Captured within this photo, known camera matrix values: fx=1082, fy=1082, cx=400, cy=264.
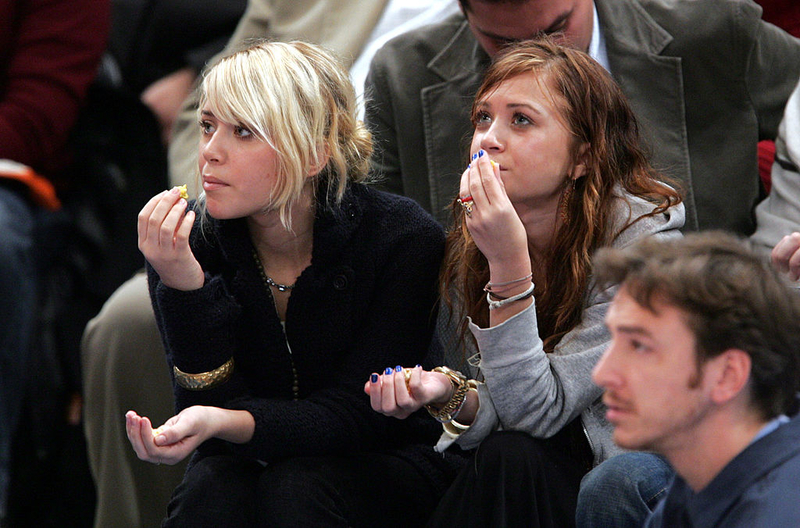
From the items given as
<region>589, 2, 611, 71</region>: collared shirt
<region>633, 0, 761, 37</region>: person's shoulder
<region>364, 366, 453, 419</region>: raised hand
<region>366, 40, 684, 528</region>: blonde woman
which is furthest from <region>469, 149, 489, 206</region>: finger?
<region>633, 0, 761, 37</region>: person's shoulder

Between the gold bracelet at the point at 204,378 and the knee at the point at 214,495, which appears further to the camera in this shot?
the gold bracelet at the point at 204,378

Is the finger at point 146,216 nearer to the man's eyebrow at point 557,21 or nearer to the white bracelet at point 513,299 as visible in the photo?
the white bracelet at point 513,299

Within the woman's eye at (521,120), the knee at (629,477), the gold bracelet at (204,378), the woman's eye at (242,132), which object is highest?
the woman's eye at (521,120)

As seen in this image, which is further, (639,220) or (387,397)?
(639,220)

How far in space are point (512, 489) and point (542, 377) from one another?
7.2 inches

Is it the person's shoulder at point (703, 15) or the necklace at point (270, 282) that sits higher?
the person's shoulder at point (703, 15)

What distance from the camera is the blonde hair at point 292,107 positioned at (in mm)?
1798

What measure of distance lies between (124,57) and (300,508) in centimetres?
169

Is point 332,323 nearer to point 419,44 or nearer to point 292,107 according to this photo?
point 292,107

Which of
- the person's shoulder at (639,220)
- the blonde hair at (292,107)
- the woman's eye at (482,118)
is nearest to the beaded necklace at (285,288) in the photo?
the blonde hair at (292,107)

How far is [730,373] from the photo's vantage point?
1.21m

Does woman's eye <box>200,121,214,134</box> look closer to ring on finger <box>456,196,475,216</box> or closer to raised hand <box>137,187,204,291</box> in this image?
raised hand <box>137,187,204,291</box>

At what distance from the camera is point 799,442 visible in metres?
1.21

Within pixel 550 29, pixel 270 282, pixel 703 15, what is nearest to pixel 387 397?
pixel 270 282
